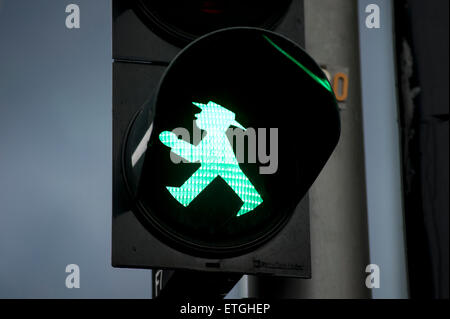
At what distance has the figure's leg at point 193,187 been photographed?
5.85 feet

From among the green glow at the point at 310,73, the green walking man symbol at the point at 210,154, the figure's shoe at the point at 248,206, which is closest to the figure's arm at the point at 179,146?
the green walking man symbol at the point at 210,154

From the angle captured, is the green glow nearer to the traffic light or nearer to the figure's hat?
the traffic light

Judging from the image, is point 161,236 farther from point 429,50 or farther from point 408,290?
point 429,50

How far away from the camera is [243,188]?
6.04 feet

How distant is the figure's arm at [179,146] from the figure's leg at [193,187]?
39mm

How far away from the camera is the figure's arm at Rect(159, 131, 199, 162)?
5.78 ft

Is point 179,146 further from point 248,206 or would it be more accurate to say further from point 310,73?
point 310,73

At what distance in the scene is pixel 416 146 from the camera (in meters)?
1.63

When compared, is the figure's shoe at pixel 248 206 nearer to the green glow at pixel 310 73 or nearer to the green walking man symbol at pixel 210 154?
the green walking man symbol at pixel 210 154

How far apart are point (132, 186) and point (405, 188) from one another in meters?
0.58

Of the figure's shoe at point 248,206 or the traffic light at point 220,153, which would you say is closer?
the traffic light at point 220,153

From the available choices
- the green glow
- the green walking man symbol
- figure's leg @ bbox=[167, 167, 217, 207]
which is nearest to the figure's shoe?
the green walking man symbol

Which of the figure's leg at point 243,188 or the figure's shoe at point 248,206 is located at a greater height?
the figure's leg at point 243,188
